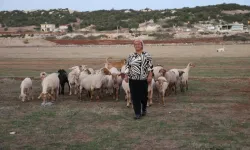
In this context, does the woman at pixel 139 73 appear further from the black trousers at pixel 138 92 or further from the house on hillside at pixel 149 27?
the house on hillside at pixel 149 27

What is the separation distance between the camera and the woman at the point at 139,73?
10914 millimetres

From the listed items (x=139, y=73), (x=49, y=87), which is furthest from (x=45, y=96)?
(x=139, y=73)

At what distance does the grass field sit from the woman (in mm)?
586

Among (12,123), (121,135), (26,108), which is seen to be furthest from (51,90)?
(121,135)

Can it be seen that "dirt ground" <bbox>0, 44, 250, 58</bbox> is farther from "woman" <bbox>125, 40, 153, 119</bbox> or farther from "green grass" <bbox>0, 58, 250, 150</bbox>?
"woman" <bbox>125, 40, 153, 119</bbox>

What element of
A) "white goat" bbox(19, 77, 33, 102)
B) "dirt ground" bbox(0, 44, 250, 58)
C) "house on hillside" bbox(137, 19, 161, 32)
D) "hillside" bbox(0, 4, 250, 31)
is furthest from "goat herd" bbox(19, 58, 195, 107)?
"hillside" bbox(0, 4, 250, 31)

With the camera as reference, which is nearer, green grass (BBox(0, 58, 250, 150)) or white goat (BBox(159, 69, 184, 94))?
green grass (BBox(0, 58, 250, 150))

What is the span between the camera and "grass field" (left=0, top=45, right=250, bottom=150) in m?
8.99

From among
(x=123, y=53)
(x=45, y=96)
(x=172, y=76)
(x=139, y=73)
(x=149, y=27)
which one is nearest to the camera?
(x=139, y=73)

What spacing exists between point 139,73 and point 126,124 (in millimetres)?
1450

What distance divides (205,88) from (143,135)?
860cm

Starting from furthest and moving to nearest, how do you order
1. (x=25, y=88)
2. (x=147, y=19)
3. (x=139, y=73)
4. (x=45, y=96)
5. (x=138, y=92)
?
1. (x=147, y=19)
2. (x=25, y=88)
3. (x=45, y=96)
4. (x=138, y=92)
5. (x=139, y=73)

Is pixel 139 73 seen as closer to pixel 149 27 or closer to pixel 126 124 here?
pixel 126 124

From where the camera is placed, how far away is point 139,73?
433 inches
